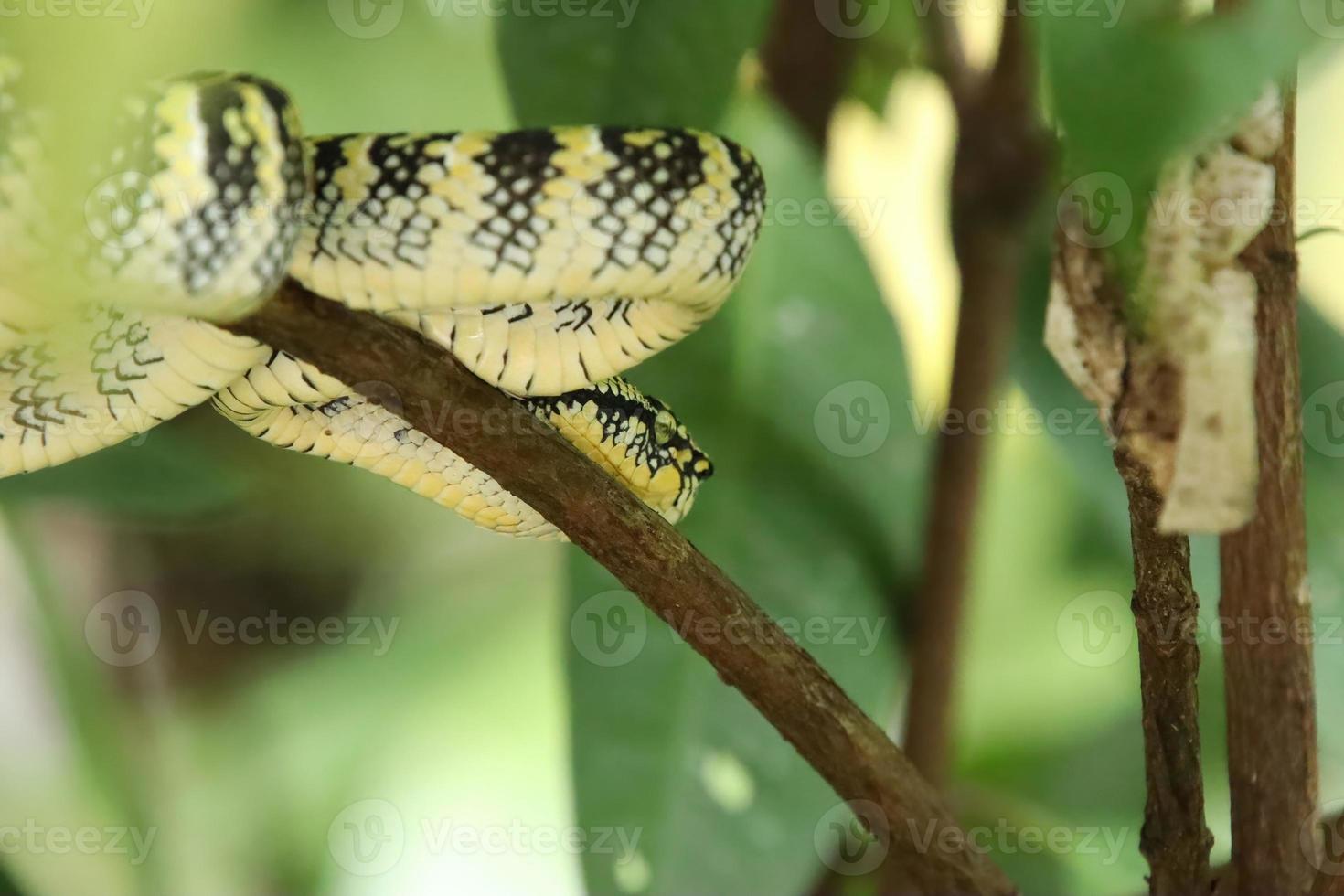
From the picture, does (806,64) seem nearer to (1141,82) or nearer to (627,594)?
(627,594)

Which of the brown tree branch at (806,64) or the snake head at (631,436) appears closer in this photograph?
the snake head at (631,436)

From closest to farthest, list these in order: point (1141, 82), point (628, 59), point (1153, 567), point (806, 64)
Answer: point (1141, 82) < point (1153, 567) < point (628, 59) < point (806, 64)

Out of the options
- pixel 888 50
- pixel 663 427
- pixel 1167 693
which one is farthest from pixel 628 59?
pixel 1167 693

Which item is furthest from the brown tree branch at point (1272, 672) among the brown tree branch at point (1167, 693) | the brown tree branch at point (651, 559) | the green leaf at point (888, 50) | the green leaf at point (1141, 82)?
the green leaf at point (888, 50)

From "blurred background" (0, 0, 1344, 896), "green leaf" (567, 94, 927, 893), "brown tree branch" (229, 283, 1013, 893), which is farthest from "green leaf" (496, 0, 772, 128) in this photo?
"brown tree branch" (229, 283, 1013, 893)

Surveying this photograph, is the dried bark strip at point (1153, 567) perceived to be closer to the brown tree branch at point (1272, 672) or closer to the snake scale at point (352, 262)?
the brown tree branch at point (1272, 672)

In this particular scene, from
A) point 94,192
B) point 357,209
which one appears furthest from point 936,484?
point 94,192
